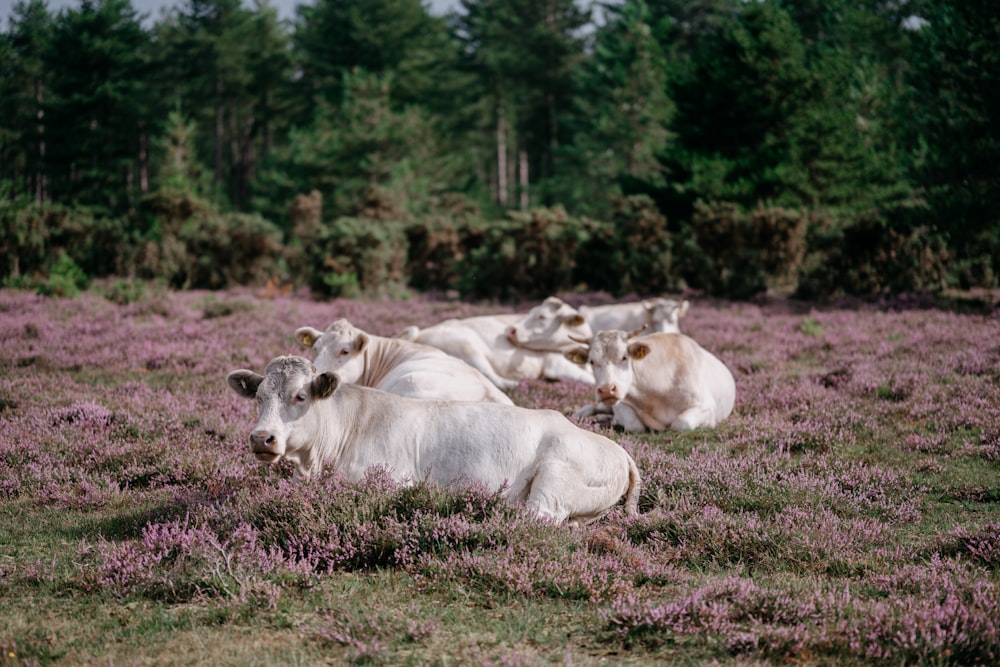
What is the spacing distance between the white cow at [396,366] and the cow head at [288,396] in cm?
218

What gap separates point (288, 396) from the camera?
5965mm

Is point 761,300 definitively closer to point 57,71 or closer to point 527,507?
point 527,507

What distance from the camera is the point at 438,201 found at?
47594 mm

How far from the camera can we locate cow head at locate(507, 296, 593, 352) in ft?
42.9

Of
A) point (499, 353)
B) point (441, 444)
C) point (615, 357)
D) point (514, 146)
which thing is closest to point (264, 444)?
point (441, 444)

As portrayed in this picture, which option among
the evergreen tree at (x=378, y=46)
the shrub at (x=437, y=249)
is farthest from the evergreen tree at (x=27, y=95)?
the shrub at (x=437, y=249)

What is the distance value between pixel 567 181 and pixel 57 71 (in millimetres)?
31383

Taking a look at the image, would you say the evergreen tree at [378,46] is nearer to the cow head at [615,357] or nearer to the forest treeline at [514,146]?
the forest treeline at [514,146]

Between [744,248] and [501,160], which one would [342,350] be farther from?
[501,160]

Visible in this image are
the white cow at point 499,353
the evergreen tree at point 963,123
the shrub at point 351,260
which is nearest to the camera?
the white cow at point 499,353

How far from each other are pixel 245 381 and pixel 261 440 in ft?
2.54

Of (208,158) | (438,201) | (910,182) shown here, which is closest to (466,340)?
(910,182)

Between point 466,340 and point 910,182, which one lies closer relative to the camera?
point 466,340

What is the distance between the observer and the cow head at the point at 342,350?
363 inches
